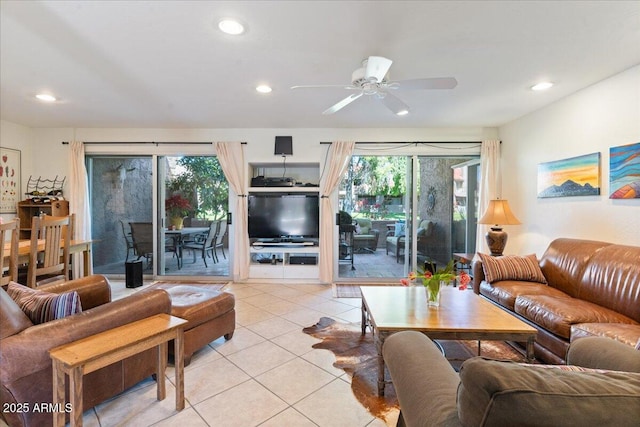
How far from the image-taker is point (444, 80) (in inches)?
85.3

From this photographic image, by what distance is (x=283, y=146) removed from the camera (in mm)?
4664

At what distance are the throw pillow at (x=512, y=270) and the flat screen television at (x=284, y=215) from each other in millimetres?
2460

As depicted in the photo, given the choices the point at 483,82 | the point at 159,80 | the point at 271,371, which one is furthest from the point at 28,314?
the point at 483,82

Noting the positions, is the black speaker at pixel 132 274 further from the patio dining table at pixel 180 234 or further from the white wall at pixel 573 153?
the white wall at pixel 573 153

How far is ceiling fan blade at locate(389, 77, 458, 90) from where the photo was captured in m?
2.18

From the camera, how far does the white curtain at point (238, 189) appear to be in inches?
184

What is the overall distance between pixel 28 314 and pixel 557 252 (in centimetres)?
427

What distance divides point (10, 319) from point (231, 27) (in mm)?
2074

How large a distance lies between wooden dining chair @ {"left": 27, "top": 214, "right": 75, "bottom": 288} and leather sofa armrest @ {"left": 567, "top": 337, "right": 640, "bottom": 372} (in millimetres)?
3919

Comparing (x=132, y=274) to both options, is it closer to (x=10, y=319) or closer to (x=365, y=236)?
(x=10, y=319)

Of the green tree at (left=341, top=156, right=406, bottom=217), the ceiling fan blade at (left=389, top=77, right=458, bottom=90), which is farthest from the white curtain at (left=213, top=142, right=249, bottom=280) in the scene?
the ceiling fan blade at (left=389, top=77, right=458, bottom=90)

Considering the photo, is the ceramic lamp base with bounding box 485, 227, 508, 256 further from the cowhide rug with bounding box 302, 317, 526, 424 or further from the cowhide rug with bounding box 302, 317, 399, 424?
the cowhide rug with bounding box 302, 317, 399, 424

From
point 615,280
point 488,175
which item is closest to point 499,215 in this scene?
point 488,175

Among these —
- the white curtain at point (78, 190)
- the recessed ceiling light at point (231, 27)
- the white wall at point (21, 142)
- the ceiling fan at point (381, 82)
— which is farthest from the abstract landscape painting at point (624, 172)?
the white wall at point (21, 142)
